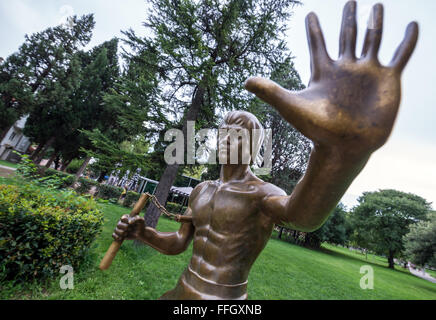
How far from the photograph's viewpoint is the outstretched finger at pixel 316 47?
855 mm

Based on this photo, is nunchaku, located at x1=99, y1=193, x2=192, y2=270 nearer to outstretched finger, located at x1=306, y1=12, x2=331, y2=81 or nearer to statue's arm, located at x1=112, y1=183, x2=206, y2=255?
statue's arm, located at x1=112, y1=183, x2=206, y2=255

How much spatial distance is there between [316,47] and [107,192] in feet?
70.2

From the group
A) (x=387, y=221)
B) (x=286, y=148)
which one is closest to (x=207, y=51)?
(x=286, y=148)

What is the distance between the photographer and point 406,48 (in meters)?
0.76

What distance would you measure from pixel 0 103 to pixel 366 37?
2849 centimetres

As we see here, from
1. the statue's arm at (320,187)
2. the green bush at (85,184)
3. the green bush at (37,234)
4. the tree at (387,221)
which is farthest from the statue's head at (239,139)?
the tree at (387,221)

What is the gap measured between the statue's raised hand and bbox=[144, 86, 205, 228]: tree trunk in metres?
7.61

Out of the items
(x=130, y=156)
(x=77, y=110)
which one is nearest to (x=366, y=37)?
(x=130, y=156)

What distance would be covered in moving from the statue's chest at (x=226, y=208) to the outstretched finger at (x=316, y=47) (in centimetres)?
84

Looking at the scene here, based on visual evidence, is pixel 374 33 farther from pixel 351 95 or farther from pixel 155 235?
pixel 155 235

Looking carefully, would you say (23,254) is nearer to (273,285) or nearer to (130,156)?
→ (130,156)

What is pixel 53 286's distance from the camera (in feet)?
14.0

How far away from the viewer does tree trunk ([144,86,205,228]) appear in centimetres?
788

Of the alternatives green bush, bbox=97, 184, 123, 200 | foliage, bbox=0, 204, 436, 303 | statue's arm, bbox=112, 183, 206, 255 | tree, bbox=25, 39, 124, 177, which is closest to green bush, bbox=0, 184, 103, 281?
foliage, bbox=0, 204, 436, 303
